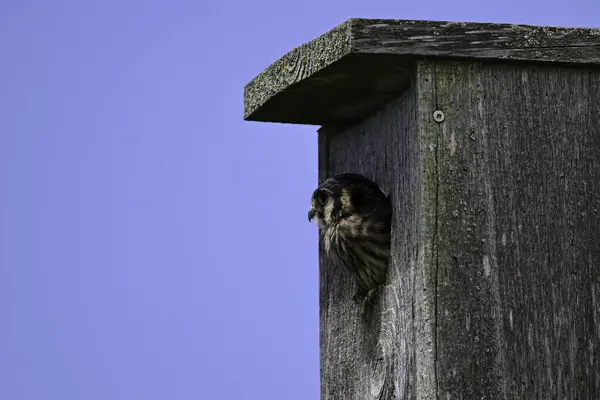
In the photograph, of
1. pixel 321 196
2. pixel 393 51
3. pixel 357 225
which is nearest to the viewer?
pixel 393 51

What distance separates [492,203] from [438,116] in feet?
1.05

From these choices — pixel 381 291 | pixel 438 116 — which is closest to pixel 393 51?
pixel 438 116

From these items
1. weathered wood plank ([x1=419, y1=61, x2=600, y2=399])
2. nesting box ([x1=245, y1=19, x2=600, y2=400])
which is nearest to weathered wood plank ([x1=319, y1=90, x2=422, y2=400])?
nesting box ([x1=245, y1=19, x2=600, y2=400])

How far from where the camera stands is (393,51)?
3.97 m

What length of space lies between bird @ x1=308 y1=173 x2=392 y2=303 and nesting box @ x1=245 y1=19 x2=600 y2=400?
0.13m

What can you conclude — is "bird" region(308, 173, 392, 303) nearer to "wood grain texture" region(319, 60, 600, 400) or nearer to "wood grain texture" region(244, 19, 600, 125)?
"wood grain texture" region(319, 60, 600, 400)

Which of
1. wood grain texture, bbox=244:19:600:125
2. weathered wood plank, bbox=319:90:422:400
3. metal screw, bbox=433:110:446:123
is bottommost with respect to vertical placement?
weathered wood plank, bbox=319:90:422:400

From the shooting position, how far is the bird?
440cm

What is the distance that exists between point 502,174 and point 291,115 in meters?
1.13

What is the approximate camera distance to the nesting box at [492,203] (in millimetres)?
→ 3945

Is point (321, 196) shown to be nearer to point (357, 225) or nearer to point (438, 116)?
point (357, 225)

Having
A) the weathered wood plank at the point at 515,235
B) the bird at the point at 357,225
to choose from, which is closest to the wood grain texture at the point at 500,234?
the weathered wood plank at the point at 515,235

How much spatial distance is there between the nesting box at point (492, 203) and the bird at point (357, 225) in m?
0.13

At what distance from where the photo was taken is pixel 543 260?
402cm
